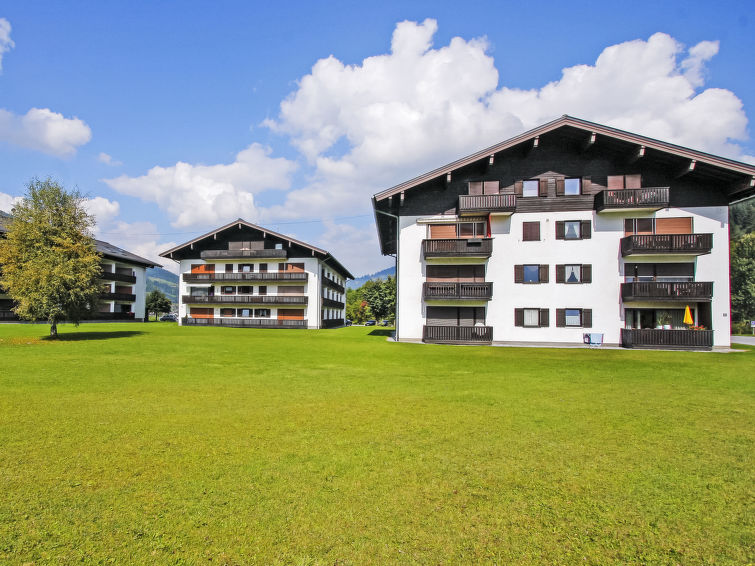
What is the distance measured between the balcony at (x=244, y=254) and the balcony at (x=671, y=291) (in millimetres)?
34483

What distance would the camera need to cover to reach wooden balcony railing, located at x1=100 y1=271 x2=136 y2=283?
4928 cm

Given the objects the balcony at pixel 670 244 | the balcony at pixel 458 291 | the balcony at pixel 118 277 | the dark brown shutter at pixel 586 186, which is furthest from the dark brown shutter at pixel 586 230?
the balcony at pixel 118 277

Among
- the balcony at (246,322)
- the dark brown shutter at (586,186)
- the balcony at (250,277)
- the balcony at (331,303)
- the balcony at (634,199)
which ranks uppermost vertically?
the dark brown shutter at (586,186)

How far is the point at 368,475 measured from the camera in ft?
15.7

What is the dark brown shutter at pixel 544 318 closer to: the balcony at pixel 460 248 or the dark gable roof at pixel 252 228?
the balcony at pixel 460 248

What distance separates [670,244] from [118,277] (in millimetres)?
59567

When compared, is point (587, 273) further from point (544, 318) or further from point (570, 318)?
point (544, 318)

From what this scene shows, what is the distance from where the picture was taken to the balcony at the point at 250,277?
4500 centimetres

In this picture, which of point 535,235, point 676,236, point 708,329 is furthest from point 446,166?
point 708,329

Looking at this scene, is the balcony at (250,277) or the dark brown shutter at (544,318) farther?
the balcony at (250,277)

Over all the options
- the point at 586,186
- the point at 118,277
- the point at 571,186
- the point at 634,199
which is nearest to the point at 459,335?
the point at 571,186

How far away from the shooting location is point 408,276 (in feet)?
90.5

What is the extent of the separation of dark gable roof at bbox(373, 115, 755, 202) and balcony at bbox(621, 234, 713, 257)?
12.7ft

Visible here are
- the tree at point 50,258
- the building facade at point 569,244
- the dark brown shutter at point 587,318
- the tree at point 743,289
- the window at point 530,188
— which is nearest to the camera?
the tree at point 50,258
